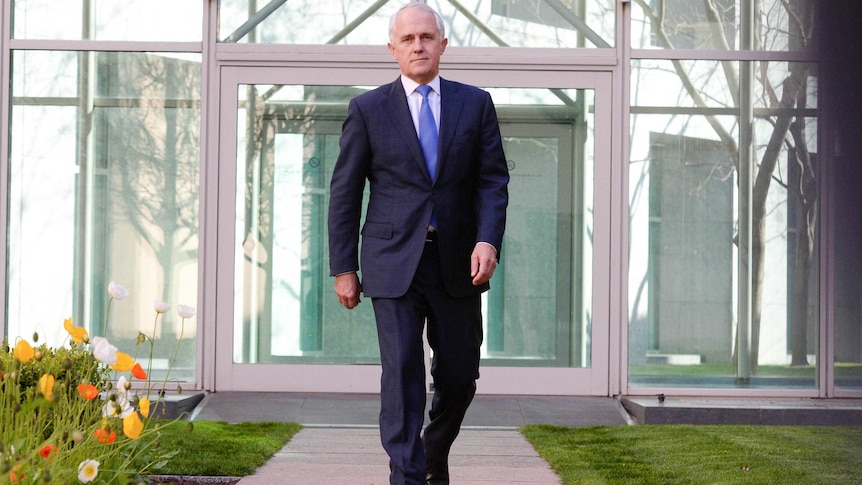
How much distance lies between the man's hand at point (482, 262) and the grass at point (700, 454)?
110 cm

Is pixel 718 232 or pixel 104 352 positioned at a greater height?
pixel 718 232

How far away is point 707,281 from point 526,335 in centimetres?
123

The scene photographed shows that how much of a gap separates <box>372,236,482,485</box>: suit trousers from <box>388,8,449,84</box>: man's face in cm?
52

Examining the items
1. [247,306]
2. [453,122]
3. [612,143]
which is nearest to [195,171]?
[247,306]

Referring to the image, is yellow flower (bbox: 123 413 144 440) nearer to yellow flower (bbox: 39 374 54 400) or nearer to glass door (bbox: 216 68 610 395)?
yellow flower (bbox: 39 374 54 400)

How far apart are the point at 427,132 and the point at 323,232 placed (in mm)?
3939

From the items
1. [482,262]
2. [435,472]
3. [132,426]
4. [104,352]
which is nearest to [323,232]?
[435,472]

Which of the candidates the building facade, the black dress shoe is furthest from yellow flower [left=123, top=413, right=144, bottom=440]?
the building facade

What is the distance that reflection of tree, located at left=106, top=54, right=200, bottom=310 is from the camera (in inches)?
273

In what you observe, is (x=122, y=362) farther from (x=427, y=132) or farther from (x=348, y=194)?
(x=427, y=132)

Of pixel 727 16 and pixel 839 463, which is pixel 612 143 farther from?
pixel 839 463

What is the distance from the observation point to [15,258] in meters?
7.01

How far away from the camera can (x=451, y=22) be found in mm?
7020

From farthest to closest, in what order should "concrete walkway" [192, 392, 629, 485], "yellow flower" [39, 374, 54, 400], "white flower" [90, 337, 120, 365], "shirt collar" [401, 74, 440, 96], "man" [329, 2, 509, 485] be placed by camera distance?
"concrete walkway" [192, 392, 629, 485] → "shirt collar" [401, 74, 440, 96] → "man" [329, 2, 509, 485] → "white flower" [90, 337, 120, 365] → "yellow flower" [39, 374, 54, 400]
